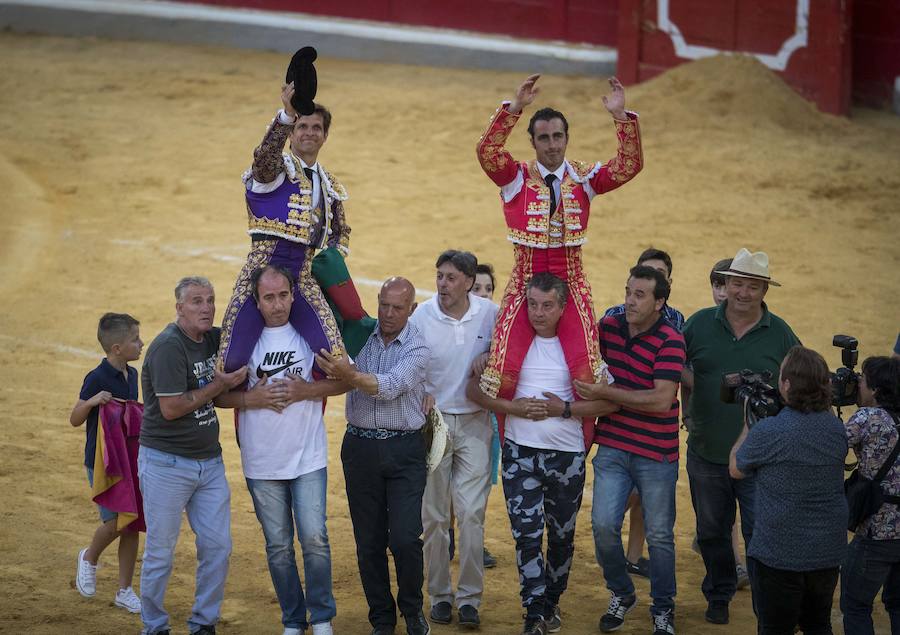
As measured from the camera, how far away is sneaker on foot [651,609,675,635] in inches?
266

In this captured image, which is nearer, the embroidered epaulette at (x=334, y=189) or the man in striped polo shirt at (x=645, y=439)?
the man in striped polo shirt at (x=645, y=439)

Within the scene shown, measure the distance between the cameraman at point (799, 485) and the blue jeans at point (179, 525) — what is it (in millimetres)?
2528

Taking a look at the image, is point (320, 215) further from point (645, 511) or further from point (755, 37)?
point (755, 37)

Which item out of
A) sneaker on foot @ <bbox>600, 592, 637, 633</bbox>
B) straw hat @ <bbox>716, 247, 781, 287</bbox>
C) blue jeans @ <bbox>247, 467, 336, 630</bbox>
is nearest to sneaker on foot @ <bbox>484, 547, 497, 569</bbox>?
sneaker on foot @ <bbox>600, 592, 637, 633</bbox>

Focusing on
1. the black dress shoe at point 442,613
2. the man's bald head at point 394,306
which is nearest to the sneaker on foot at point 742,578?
the black dress shoe at point 442,613

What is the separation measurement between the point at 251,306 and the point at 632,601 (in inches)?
97.7

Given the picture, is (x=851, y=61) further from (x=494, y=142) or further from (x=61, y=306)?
(x=494, y=142)

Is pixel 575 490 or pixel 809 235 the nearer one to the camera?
pixel 575 490

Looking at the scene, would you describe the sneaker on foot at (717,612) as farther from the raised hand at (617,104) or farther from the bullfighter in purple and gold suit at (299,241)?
the raised hand at (617,104)

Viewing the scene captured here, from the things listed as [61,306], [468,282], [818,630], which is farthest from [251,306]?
[61,306]

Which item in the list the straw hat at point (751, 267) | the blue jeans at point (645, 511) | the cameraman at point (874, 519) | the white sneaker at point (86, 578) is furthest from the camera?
the white sneaker at point (86, 578)

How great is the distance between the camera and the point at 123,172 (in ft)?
51.0

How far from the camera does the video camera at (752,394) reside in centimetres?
602

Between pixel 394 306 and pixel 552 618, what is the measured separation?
180 cm
